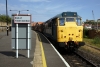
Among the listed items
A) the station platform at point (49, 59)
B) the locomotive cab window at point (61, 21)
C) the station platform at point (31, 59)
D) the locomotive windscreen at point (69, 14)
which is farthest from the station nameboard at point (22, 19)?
the locomotive windscreen at point (69, 14)

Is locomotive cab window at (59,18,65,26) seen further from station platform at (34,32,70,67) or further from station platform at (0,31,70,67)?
station platform at (0,31,70,67)

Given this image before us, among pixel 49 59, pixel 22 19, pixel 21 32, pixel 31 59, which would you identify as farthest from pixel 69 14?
pixel 31 59

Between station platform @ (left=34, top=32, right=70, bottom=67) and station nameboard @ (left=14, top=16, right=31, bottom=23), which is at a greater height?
station nameboard @ (left=14, top=16, right=31, bottom=23)

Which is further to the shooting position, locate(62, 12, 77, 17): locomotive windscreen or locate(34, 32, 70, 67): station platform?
locate(62, 12, 77, 17): locomotive windscreen

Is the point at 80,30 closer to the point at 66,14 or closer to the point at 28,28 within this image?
the point at 66,14

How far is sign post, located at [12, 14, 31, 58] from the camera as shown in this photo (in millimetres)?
11359

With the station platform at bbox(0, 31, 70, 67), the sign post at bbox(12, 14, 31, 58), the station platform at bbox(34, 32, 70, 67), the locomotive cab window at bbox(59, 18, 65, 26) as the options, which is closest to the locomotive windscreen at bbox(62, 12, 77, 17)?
the locomotive cab window at bbox(59, 18, 65, 26)

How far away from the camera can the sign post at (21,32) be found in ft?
37.3

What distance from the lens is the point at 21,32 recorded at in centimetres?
1170

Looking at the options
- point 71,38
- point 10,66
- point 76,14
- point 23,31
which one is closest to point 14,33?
point 23,31

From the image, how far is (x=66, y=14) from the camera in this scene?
17.9 m

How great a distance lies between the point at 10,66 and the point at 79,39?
918 cm

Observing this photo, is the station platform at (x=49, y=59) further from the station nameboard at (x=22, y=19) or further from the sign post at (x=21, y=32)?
the station nameboard at (x=22, y=19)

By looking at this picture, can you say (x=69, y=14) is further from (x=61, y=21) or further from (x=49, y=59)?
(x=49, y=59)
